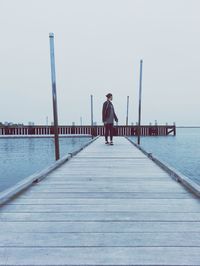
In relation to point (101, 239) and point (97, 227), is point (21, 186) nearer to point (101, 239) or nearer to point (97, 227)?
point (97, 227)

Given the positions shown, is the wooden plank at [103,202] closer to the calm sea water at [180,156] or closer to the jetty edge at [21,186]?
the jetty edge at [21,186]

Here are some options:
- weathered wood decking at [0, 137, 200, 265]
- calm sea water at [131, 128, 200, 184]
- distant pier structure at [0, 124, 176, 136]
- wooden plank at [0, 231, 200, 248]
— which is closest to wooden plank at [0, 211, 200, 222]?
weathered wood decking at [0, 137, 200, 265]

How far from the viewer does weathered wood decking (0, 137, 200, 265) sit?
2229 millimetres

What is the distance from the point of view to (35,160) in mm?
18984

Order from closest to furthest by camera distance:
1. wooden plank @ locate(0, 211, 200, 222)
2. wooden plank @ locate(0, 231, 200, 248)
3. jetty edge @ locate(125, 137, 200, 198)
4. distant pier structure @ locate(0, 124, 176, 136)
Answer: wooden plank @ locate(0, 231, 200, 248) < wooden plank @ locate(0, 211, 200, 222) < jetty edge @ locate(125, 137, 200, 198) < distant pier structure @ locate(0, 124, 176, 136)

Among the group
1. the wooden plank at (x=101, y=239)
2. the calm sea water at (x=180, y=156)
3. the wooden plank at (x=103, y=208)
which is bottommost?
the calm sea water at (x=180, y=156)

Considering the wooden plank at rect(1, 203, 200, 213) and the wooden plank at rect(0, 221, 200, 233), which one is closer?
the wooden plank at rect(0, 221, 200, 233)

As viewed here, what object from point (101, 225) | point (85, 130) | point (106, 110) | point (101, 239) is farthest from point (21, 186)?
point (85, 130)

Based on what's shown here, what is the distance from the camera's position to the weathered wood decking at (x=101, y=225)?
223 cm

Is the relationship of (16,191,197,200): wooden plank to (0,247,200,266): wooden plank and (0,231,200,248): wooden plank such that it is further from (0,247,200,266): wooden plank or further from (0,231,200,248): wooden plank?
(0,247,200,266): wooden plank

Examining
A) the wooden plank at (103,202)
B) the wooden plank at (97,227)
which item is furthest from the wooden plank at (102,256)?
the wooden plank at (103,202)

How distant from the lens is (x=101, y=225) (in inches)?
113

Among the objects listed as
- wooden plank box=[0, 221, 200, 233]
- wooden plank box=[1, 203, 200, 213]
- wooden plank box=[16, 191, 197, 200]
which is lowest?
wooden plank box=[16, 191, 197, 200]

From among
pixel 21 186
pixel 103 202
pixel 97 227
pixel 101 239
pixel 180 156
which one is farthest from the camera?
pixel 180 156
